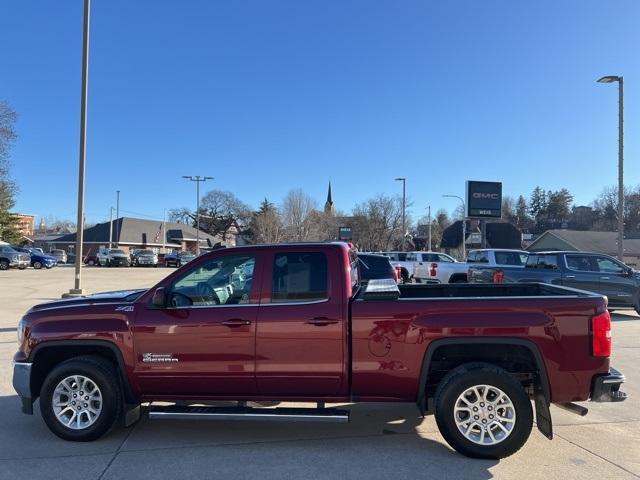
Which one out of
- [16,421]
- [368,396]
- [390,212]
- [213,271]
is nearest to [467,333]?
[368,396]

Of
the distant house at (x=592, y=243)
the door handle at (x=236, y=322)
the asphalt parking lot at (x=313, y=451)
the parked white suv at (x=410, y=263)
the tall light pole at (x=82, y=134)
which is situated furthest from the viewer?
the distant house at (x=592, y=243)

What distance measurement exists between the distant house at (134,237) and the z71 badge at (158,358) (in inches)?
2682

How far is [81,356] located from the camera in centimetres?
506

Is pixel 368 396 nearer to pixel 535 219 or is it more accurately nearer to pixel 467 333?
pixel 467 333

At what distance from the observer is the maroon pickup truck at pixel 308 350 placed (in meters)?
4.52

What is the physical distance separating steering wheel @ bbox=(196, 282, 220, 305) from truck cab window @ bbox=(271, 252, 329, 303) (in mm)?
570

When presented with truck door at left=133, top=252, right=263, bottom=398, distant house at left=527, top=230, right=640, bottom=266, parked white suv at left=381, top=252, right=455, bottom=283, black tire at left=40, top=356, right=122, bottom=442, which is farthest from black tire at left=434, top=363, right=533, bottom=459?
distant house at left=527, top=230, right=640, bottom=266

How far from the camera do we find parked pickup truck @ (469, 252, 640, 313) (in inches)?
570

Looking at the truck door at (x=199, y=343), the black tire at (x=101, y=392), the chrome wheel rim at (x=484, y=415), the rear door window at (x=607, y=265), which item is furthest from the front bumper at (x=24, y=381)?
the rear door window at (x=607, y=265)

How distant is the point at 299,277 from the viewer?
493 cm

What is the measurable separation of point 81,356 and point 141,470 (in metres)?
1.34

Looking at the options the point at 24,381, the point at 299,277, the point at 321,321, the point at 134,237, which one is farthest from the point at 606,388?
the point at 134,237

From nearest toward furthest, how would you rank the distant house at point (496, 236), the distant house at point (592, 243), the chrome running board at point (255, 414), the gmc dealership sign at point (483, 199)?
the chrome running board at point (255, 414), the gmc dealership sign at point (483, 199), the distant house at point (592, 243), the distant house at point (496, 236)

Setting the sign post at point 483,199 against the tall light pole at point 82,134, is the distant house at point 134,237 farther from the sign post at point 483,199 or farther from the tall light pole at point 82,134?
the tall light pole at point 82,134
